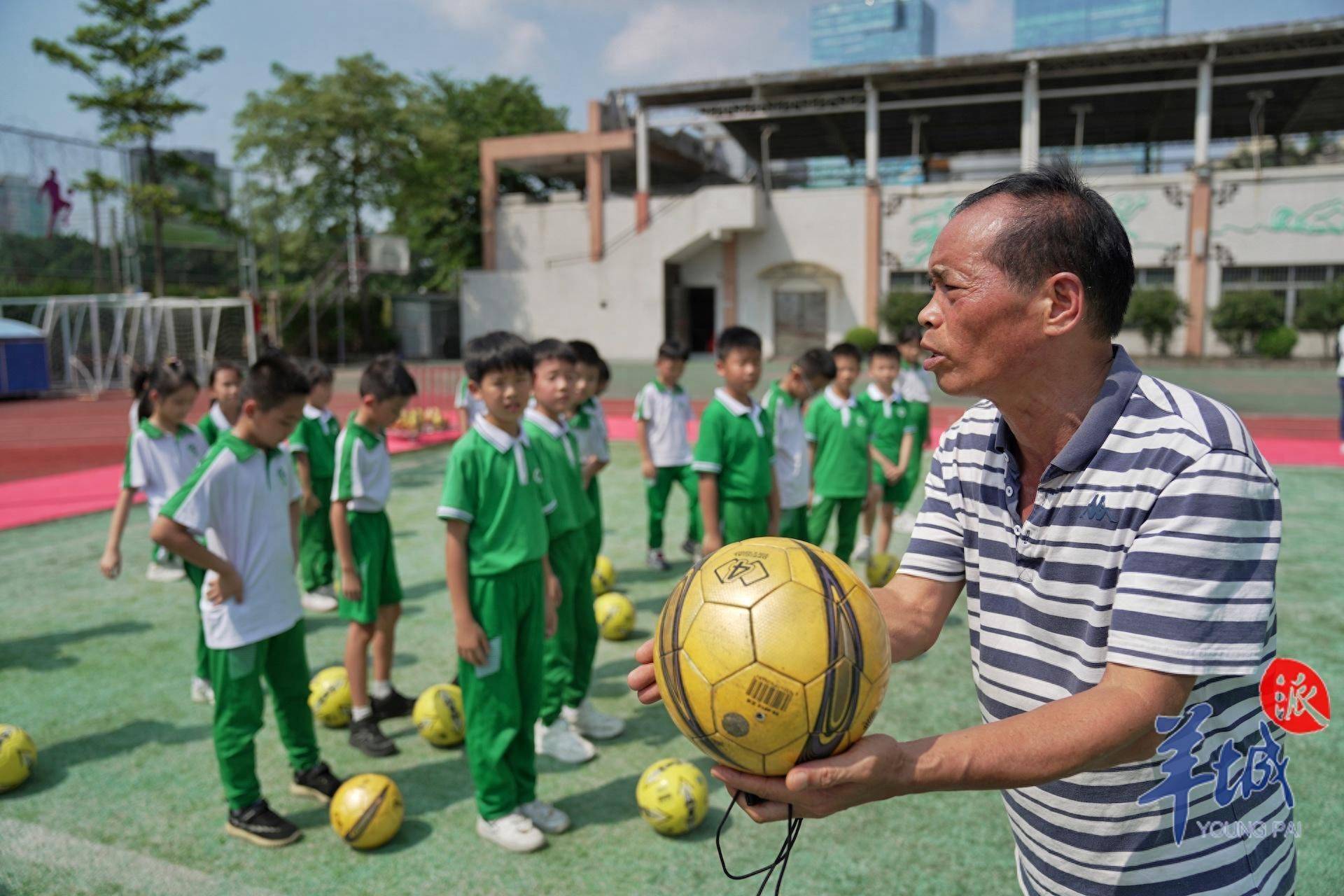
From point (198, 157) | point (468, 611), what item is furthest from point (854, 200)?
point (468, 611)

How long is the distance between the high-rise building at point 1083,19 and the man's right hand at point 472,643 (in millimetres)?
146263

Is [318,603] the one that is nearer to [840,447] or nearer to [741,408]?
[741,408]

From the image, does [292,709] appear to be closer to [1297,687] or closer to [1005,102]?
[1297,687]

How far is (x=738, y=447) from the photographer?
18.1 ft

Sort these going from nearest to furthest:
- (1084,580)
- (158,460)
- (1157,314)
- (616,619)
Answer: (1084,580)
(616,619)
(158,460)
(1157,314)

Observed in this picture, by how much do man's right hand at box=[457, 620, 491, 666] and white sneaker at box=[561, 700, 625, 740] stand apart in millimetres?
1209

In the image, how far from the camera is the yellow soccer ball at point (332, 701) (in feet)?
15.3

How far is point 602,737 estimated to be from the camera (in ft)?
14.9

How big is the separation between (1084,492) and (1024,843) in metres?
0.84

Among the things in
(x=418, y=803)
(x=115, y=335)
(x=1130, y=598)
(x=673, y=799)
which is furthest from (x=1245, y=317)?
(x=115, y=335)

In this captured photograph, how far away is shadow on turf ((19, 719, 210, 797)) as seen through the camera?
A: 13.5ft

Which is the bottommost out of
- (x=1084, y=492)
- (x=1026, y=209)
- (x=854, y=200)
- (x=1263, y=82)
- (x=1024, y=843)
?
(x=1024, y=843)

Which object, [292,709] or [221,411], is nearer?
[292,709]

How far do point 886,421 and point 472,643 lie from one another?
498 cm
